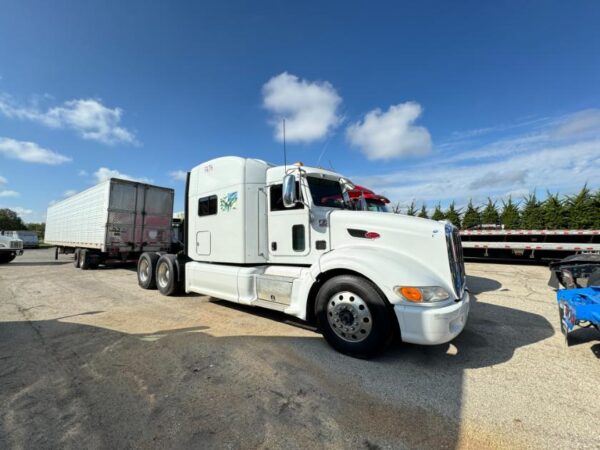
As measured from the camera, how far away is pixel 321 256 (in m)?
4.21

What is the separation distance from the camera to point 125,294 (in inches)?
296

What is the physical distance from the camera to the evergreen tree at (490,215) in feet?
56.9

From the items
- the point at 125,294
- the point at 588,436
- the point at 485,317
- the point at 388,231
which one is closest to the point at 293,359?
the point at 388,231

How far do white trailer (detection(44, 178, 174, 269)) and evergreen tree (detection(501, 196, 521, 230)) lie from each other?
58.4ft

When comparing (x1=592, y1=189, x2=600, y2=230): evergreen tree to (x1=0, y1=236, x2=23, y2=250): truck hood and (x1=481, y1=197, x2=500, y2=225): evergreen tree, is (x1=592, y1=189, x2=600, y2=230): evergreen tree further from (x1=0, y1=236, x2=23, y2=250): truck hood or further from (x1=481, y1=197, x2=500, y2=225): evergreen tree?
(x1=0, y1=236, x2=23, y2=250): truck hood

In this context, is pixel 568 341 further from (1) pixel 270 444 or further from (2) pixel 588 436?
(1) pixel 270 444

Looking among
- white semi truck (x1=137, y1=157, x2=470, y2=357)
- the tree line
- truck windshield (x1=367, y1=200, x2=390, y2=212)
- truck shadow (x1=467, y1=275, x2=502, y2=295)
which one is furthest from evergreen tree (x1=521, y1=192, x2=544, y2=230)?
white semi truck (x1=137, y1=157, x2=470, y2=357)

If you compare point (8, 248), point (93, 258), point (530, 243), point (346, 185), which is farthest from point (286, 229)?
point (8, 248)

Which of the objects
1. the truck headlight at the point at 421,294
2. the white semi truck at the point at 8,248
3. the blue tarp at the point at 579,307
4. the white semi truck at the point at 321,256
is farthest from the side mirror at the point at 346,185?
the white semi truck at the point at 8,248

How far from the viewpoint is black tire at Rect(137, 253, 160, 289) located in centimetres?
798

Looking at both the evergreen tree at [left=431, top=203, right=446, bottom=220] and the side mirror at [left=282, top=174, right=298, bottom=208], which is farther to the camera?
the evergreen tree at [left=431, top=203, right=446, bottom=220]

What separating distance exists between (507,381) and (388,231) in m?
2.03

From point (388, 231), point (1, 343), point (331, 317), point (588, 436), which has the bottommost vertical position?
point (588, 436)

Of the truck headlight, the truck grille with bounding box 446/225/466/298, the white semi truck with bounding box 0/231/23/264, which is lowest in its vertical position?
the truck headlight
